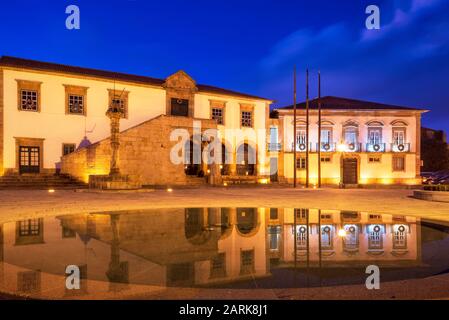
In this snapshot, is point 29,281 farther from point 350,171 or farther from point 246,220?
point 350,171

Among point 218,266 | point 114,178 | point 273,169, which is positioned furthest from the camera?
point 273,169

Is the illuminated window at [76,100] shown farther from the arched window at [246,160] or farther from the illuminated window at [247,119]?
the illuminated window at [247,119]

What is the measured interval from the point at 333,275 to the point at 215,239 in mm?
2403

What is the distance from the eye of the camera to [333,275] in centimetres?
369

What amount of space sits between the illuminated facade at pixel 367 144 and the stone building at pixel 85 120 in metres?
8.72

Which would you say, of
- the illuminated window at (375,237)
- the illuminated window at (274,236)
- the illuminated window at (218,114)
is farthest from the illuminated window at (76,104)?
the illuminated window at (375,237)

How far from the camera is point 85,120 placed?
24.4m

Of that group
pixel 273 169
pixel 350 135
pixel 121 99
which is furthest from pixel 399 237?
pixel 350 135

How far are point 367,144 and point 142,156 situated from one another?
22461 mm

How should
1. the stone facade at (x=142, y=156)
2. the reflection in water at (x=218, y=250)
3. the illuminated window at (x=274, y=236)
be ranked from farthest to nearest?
1. the stone facade at (x=142, y=156)
2. the illuminated window at (x=274, y=236)
3. the reflection in water at (x=218, y=250)

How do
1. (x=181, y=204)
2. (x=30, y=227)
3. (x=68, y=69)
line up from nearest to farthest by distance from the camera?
(x=30, y=227)
(x=181, y=204)
(x=68, y=69)

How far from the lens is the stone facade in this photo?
20.3 meters

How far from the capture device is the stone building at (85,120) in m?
21.5

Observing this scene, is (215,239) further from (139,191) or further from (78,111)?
(78,111)
